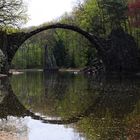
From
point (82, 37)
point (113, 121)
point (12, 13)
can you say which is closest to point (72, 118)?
point (113, 121)

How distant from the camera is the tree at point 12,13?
58781 mm

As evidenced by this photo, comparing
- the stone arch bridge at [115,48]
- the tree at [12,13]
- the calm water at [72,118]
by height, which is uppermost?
the tree at [12,13]

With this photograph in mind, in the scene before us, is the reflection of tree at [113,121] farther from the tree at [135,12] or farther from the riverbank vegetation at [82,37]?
the riverbank vegetation at [82,37]

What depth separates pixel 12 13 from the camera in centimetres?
5978

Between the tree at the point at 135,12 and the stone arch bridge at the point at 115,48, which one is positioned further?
the stone arch bridge at the point at 115,48

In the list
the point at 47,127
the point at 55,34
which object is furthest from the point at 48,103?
the point at 55,34

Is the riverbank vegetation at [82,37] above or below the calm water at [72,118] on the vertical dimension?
above

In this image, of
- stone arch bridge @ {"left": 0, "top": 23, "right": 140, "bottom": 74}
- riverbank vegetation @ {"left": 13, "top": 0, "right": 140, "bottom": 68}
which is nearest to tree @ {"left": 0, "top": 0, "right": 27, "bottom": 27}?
stone arch bridge @ {"left": 0, "top": 23, "right": 140, "bottom": 74}

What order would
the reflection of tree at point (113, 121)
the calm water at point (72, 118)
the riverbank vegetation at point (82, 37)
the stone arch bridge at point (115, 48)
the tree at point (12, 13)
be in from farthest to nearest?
the riverbank vegetation at point (82, 37), the stone arch bridge at point (115, 48), the tree at point (12, 13), the calm water at point (72, 118), the reflection of tree at point (113, 121)

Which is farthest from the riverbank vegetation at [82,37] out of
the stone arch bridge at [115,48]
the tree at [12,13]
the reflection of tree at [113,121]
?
the reflection of tree at [113,121]

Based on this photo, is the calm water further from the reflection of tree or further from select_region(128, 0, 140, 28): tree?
select_region(128, 0, 140, 28): tree

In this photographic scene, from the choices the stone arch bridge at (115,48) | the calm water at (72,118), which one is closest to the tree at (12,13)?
the stone arch bridge at (115,48)

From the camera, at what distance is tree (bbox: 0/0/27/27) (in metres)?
58.8

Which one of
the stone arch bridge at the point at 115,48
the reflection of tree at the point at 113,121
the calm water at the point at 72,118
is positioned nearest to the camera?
the reflection of tree at the point at 113,121
